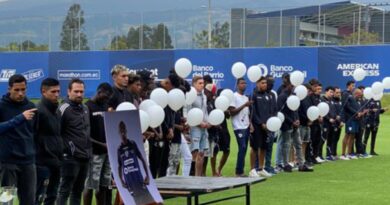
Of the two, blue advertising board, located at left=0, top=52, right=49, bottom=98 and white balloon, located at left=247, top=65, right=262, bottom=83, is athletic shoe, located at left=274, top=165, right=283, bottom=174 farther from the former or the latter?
blue advertising board, located at left=0, top=52, right=49, bottom=98

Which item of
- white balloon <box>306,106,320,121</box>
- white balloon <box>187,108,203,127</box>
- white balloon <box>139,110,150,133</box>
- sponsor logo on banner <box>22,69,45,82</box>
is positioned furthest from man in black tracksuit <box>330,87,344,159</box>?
sponsor logo on banner <box>22,69,45,82</box>

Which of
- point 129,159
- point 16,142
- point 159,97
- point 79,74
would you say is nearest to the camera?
point 129,159

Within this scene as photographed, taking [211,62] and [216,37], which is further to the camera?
[216,37]

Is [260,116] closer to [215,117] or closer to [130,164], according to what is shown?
[215,117]

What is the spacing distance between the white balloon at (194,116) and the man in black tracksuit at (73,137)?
3214 mm

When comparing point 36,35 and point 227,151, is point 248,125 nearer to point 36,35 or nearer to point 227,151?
point 227,151

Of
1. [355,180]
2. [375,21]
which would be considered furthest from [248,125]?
[375,21]

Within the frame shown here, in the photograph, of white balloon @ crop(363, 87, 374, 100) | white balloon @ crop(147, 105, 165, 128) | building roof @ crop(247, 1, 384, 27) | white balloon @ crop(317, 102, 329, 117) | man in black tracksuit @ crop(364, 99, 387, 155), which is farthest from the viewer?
building roof @ crop(247, 1, 384, 27)

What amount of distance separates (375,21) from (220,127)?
31221 mm

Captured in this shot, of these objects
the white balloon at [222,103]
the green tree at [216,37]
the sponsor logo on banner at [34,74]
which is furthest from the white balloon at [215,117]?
the green tree at [216,37]

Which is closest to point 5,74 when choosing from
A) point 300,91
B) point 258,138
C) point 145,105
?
point 300,91

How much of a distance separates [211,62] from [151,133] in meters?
26.5

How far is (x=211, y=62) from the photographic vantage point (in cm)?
3638

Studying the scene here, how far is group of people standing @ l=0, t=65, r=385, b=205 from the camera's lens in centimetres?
758
